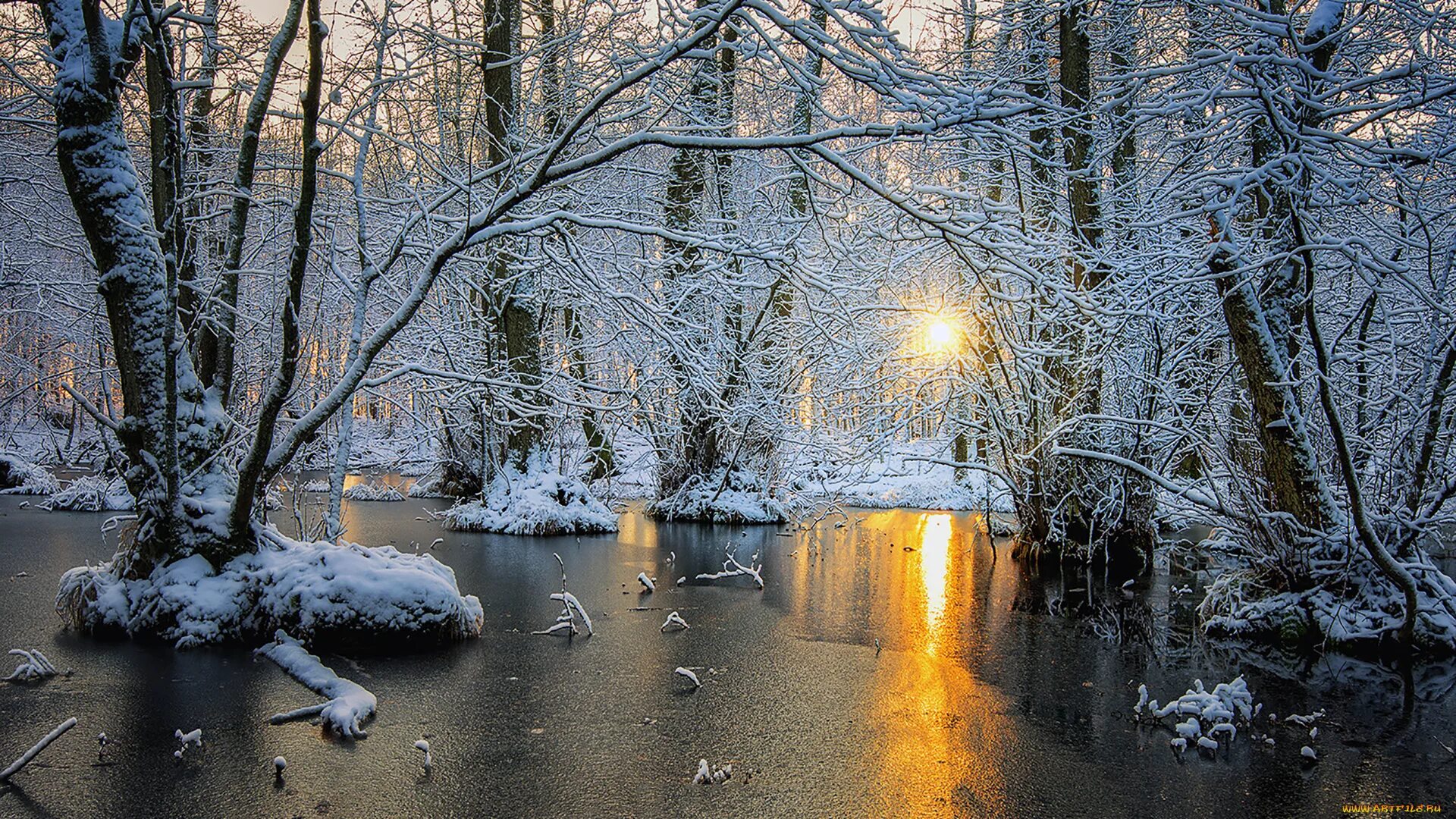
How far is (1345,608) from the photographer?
6.80 m

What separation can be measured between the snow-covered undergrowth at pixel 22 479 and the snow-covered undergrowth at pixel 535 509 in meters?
8.29

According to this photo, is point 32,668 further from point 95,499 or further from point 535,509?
point 95,499

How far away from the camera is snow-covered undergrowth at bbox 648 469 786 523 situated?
1505 centimetres

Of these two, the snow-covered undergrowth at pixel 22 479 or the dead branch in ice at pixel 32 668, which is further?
the snow-covered undergrowth at pixel 22 479

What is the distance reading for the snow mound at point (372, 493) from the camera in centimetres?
1747

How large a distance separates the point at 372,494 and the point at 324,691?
13466mm

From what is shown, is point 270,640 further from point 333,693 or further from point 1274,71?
point 1274,71

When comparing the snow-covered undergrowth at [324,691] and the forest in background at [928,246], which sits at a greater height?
the forest in background at [928,246]

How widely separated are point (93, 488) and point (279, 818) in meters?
13.6

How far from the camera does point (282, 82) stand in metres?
8.12

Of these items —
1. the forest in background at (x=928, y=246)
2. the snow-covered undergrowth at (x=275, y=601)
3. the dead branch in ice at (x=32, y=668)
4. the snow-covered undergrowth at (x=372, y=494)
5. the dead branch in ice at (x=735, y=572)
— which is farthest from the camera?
the snow-covered undergrowth at (x=372, y=494)

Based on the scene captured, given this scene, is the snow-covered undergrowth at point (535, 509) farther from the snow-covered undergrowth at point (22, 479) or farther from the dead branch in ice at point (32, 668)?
the snow-covered undergrowth at point (22, 479)

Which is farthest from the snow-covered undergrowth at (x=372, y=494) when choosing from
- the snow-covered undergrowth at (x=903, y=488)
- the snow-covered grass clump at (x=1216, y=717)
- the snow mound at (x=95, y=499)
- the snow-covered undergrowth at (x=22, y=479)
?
the snow-covered grass clump at (x=1216, y=717)

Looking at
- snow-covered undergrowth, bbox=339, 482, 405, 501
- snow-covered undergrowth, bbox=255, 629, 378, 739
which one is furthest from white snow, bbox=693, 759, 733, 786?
snow-covered undergrowth, bbox=339, 482, 405, 501
